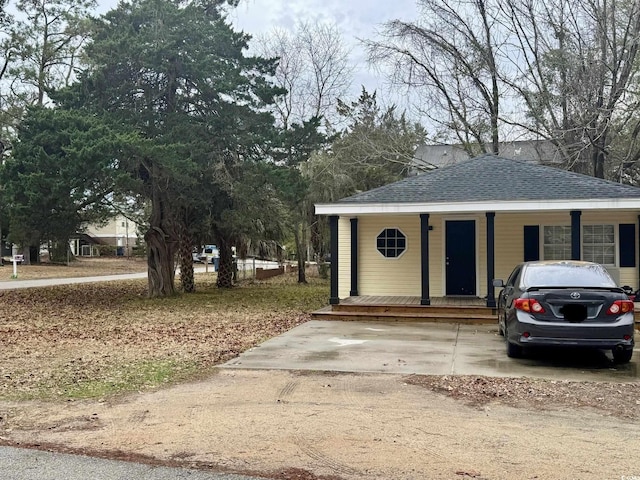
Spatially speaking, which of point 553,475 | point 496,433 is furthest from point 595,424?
point 553,475

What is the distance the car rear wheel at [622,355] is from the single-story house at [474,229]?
4.71 meters

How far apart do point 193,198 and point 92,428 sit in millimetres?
13195

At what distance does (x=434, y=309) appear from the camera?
12.6 meters

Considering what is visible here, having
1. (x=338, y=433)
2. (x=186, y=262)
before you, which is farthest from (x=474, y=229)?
(x=186, y=262)

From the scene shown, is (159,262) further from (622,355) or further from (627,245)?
(622,355)

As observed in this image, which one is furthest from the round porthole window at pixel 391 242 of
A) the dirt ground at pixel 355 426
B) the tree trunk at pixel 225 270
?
the tree trunk at pixel 225 270

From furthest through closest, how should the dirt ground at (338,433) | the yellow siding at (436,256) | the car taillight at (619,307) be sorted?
the yellow siding at (436,256)
the car taillight at (619,307)
the dirt ground at (338,433)

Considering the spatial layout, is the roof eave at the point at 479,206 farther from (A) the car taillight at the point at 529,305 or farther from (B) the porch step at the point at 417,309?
(A) the car taillight at the point at 529,305

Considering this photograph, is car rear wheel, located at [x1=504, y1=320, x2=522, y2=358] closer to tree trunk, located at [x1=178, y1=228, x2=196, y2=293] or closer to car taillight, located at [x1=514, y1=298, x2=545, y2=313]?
car taillight, located at [x1=514, y1=298, x2=545, y2=313]

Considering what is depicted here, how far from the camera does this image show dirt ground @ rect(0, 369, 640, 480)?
4062 mm

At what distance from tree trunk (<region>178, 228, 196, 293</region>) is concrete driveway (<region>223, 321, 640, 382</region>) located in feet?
37.9

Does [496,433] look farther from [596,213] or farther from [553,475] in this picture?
[596,213]

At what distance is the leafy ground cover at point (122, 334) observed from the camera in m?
7.05

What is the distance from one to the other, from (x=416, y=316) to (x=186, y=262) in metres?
12.1
